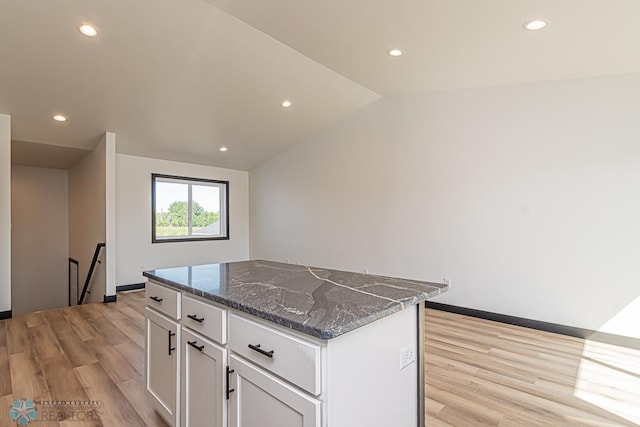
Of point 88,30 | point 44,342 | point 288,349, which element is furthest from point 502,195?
point 44,342

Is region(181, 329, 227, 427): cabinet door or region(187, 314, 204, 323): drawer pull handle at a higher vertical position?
region(187, 314, 204, 323): drawer pull handle

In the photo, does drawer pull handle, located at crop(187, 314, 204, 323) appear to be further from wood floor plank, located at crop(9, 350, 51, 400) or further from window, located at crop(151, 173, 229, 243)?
window, located at crop(151, 173, 229, 243)

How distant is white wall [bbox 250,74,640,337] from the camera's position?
321cm

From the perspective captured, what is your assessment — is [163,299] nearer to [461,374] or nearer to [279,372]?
[279,372]

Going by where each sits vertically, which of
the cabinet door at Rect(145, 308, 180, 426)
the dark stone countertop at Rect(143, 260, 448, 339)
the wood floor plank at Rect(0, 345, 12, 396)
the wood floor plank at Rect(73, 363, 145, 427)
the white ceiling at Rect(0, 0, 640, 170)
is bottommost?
the wood floor plank at Rect(73, 363, 145, 427)

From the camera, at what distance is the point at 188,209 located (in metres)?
6.74

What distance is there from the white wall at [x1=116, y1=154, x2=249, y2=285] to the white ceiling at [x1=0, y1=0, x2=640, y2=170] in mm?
978

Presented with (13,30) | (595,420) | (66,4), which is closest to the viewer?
(595,420)

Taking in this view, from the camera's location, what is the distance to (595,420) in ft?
6.64

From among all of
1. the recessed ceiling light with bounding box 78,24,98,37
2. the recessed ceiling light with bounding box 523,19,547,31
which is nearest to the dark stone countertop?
the recessed ceiling light with bounding box 523,19,547,31

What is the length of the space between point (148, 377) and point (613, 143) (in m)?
4.41

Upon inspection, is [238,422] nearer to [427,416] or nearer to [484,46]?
[427,416]

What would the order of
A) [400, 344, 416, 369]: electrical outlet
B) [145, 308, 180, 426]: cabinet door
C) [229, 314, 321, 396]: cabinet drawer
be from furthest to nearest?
[145, 308, 180, 426]: cabinet door → [400, 344, 416, 369]: electrical outlet → [229, 314, 321, 396]: cabinet drawer

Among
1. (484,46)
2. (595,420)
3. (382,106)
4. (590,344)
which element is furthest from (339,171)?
(595,420)
